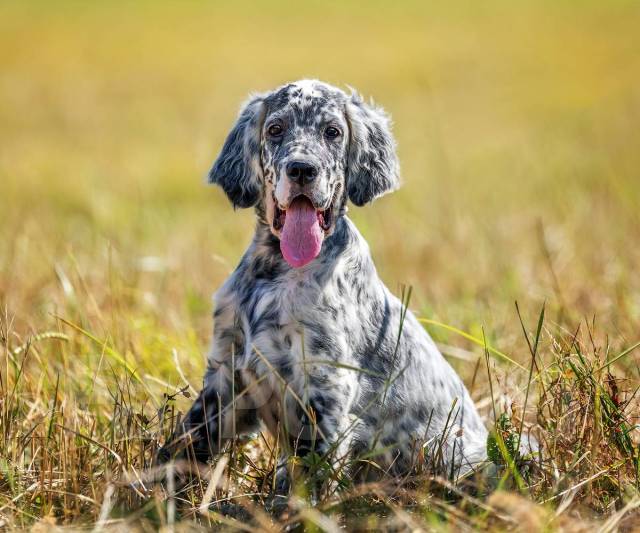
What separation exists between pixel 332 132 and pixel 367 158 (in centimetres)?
22

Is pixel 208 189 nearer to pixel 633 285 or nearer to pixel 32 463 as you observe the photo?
pixel 633 285

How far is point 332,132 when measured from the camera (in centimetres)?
409

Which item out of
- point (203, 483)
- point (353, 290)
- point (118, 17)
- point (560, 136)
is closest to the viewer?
point (203, 483)

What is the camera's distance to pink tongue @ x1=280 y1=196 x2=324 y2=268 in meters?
3.83

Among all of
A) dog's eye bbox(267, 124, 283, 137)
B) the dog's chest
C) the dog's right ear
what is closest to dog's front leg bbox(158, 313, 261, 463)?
the dog's chest

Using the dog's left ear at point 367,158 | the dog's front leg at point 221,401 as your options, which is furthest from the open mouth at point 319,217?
the dog's front leg at point 221,401

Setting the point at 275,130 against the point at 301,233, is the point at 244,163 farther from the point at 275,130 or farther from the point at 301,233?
the point at 301,233

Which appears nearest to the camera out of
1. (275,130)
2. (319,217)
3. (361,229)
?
(319,217)

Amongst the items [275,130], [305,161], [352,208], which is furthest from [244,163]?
[352,208]

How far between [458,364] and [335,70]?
15173mm

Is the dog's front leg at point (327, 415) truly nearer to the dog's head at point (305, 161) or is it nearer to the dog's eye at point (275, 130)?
the dog's head at point (305, 161)

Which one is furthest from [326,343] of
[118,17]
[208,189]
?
[118,17]

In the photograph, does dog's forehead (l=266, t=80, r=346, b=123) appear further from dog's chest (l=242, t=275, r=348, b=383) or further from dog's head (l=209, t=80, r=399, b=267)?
dog's chest (l=242, t=275, r=348, b=383)

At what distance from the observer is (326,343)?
3797 mm
